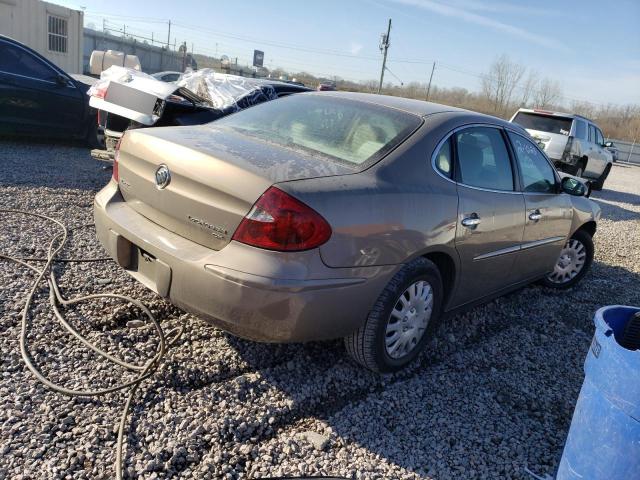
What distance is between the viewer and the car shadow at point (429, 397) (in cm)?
252

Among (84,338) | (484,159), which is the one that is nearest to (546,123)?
(484,159)

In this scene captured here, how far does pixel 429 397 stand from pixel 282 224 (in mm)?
1386

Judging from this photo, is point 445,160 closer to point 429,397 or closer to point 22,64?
point 429,397

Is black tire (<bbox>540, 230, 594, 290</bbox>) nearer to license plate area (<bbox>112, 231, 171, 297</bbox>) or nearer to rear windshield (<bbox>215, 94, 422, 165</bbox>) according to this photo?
rear windshield (<bbox>215, 94, 422, 165</bbox>)

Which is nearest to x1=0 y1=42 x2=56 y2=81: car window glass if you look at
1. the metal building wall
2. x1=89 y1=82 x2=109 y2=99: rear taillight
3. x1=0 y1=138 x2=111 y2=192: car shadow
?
x1=0 y1=138 x2=111 y2=192: car shadow

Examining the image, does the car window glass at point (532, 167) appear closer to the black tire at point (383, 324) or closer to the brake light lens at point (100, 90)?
the black tire at point (383, 324)

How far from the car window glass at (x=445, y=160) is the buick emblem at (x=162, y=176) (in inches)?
60.5

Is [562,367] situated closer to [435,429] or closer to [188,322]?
[435,429]

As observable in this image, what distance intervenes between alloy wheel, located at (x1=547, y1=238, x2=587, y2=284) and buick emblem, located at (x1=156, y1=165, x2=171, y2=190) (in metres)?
3.84

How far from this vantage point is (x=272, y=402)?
8.79ft

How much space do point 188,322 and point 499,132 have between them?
2585 mm

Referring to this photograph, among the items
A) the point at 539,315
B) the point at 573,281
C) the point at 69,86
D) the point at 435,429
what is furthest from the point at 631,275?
the point at 69,86

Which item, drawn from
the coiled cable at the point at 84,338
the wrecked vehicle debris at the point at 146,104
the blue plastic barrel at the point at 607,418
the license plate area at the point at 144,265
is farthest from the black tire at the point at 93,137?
the blue plastic barrel at the point at 607,418

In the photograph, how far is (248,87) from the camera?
7.06 metres
